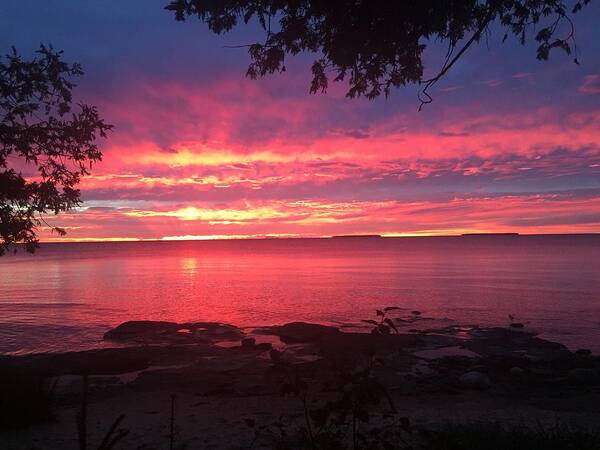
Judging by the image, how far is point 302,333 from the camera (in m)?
28.6

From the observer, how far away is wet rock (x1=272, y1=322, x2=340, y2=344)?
91.4 ft

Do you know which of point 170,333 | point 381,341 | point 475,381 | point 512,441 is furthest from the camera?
point 170,333

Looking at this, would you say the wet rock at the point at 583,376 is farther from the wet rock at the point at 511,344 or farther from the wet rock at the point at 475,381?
the wet rock at the point at 511,344

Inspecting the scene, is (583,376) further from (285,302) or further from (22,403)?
(285,302)

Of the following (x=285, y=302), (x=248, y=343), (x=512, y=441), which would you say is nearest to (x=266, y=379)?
(x=248, y=343)

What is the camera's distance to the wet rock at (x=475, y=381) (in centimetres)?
1766

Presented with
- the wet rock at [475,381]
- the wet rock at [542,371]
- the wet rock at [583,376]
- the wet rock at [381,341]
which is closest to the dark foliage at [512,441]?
the wet rock at [475,381]

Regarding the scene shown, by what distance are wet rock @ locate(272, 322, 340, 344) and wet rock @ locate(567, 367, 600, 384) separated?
40.4 ft

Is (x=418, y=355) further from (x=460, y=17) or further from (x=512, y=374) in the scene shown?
(x=460, y=17)

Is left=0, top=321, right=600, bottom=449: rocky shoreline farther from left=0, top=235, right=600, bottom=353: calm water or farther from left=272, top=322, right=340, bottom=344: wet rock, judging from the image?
left=0, top=235, right=600, bottom=353: calm water

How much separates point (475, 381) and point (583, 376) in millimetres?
4190

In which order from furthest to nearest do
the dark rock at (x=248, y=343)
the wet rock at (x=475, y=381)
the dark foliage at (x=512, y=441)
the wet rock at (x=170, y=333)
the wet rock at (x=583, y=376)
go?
the wet rock at (x=170, y=333)
the dark rock at (x=248, y=343)
the wet rock at (x=583, y=376)
the wet rock at (x=475, y=381)
the dark foliage at (x=512, y=441)

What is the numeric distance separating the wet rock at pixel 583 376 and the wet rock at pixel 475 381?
10.4 ft

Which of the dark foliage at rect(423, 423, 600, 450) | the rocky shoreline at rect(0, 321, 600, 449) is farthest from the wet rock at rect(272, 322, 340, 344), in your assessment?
the dark foliage at rect(423, 423, 600, 450)
